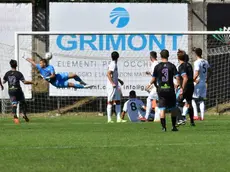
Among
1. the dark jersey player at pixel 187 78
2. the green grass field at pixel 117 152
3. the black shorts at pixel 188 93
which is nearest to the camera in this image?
the green grass field at pixel 117 152

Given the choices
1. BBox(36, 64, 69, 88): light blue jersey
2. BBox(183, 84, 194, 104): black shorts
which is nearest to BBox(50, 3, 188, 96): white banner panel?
BBox(36, 64, 69, 88): light blue jersey

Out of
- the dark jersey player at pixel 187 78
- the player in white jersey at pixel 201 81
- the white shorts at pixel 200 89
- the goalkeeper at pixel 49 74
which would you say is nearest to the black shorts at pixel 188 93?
the dark jersey player at pixel 187 78

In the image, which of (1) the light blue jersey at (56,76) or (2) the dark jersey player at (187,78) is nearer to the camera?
(2) the dark jersey player at (187,78)

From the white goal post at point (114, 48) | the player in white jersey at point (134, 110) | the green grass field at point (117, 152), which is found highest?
the white goal post at point (114, 48)

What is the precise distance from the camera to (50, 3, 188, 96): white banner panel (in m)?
32.5

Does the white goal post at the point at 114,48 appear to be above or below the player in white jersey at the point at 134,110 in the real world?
above

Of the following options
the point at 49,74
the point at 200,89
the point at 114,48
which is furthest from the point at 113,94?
the point at 114,48

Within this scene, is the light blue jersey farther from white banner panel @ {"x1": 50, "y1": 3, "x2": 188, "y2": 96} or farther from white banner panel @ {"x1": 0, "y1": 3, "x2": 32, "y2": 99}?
white banner panel @ {"x1": 0, "y1": 3, "x2": 32, "y2": 99}

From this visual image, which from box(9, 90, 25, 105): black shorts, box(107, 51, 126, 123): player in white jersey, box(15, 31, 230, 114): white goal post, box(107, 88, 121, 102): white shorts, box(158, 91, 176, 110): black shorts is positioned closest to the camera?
box(158, 91, 176, 110): black shorts

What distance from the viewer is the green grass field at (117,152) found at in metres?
10.6

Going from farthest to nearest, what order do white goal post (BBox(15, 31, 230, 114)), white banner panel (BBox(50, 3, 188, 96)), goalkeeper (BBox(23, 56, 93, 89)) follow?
white banner panel (BBox(50, 3, 188, 96)) < white goal post (BBox(15, 31, 230, 114)) < goalkeeper (BBox(23, 56, 93, 89))

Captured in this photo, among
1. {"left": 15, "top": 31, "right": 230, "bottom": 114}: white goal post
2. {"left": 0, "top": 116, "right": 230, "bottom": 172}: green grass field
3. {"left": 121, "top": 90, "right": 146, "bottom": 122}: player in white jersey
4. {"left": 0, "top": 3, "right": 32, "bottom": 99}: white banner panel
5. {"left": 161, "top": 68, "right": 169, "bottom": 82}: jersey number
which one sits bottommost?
{"left": 0, "top": 116, "right": 230, "bottom": 172}: green grass field

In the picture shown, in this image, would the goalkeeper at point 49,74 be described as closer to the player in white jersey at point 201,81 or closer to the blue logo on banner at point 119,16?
the player in white jersey at point 201,81

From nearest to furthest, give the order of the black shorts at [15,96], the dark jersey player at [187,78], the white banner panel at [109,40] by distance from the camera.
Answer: the dark jersey player at [187,78]
the black shorts at [15,96]
the white banner panel at [109,40]
